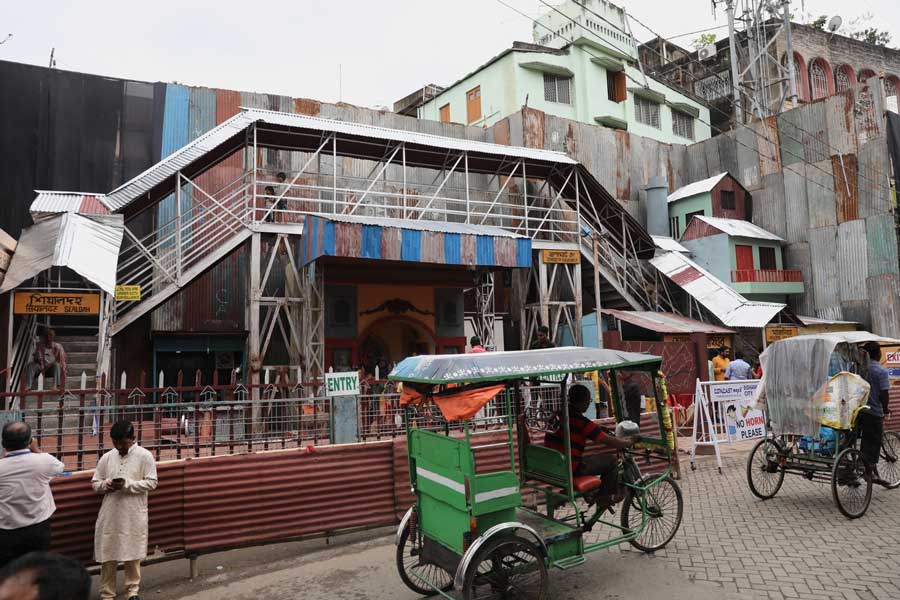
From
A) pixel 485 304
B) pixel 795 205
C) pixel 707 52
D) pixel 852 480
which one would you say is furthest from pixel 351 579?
pixel 707 52

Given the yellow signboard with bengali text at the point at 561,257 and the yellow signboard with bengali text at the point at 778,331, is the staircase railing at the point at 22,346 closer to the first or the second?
the yellow signboard with bengali text at the point at 561,257

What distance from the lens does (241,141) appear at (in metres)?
15.8

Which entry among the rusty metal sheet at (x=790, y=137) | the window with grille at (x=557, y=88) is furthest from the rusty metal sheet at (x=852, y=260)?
the window with grille at (x=557, y=88)

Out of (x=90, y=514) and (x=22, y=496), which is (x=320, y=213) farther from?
(x=22, y=496)

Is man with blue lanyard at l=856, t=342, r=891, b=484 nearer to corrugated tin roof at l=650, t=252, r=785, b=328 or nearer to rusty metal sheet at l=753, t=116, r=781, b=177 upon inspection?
corrugated tin roof at l=650, t=252, r=785, b=328

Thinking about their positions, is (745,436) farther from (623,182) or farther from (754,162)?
(754,162)

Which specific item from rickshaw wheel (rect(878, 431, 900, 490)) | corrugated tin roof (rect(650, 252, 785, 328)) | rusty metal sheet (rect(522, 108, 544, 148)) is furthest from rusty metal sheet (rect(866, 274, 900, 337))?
rickshaw wheel (rect(878, 431, 900, 490))

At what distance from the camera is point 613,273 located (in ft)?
70.1

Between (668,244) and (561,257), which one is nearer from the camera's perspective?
(561,257)

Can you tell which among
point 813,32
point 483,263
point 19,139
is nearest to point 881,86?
point 813,32

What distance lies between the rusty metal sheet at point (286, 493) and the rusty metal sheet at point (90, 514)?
0.10 metres

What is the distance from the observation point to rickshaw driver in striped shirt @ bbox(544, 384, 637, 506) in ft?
19.3

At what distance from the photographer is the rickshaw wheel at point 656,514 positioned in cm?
620

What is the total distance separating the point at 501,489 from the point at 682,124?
123 ft
